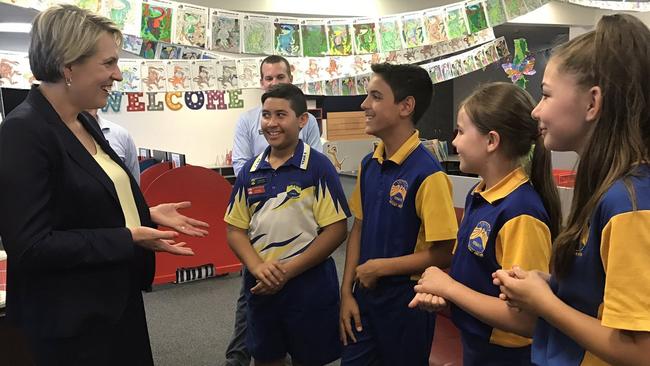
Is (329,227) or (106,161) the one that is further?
(329,227)

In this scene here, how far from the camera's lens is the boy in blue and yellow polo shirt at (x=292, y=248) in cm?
195

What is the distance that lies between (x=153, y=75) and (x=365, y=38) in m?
1.30

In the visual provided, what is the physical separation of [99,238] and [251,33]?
1.85 meters

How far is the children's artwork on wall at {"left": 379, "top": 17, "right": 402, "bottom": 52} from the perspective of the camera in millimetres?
3262

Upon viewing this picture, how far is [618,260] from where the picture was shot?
0.81 metres

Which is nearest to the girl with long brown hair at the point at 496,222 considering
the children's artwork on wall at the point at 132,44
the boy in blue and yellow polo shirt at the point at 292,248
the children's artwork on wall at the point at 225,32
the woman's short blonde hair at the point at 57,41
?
the boy in blue and yellow polo shirt at the point at 292,248

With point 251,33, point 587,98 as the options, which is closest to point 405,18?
point 251,33

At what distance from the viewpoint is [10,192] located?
128 centimetres

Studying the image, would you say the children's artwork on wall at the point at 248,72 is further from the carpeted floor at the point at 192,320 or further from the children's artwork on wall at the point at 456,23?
the carpeted floor at the point at 192,320

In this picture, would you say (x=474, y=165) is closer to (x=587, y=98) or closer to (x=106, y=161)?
(x=587, y=98)

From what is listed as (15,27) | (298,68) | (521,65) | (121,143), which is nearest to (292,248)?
(121,143)

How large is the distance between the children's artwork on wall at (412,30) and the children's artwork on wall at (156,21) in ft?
4.47

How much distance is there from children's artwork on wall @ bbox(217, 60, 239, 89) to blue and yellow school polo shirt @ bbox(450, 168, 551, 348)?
225cm

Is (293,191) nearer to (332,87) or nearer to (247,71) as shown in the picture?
(247,71)
